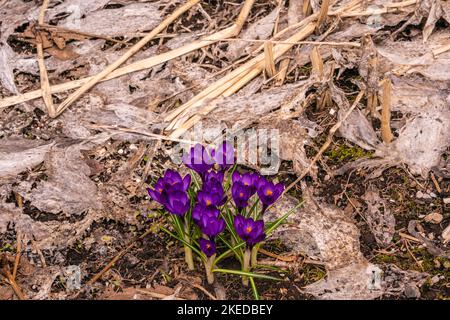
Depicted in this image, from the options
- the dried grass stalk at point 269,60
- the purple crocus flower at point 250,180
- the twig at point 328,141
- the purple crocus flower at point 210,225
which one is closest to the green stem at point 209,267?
the purple crocus flower at point 210,225

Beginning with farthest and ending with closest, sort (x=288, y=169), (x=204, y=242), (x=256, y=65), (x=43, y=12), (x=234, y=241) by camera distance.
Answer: (x=43, y=12)
(x=256, y=65)
(x=288, y=169)
(x=234, y=241)
(x=204, y=242)

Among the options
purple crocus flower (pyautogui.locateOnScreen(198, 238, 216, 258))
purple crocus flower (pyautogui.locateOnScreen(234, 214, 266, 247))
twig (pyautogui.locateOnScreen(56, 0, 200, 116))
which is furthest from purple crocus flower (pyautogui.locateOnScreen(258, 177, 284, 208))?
twig (pyautogui.locateOnScreen(56, 0, 200, 116))

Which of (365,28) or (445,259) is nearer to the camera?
(445,259)

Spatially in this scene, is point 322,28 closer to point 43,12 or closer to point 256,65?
point 256,65

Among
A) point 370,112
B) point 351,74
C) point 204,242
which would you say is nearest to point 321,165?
point 370,112

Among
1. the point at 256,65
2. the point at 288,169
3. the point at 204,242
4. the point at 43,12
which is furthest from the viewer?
the point at 43,12

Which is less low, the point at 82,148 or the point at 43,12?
the point at 43,12

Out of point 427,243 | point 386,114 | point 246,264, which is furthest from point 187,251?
point 386,114

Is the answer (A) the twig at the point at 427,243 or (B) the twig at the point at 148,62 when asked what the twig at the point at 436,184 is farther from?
(B) the twig at the point at 148,62
